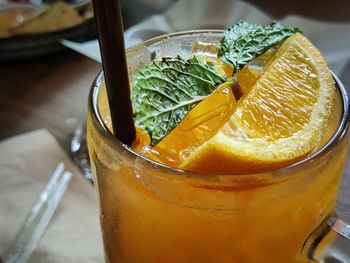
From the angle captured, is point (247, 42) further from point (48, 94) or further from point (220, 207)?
point (48, 94)

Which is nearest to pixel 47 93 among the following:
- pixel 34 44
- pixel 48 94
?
pixel 48 94

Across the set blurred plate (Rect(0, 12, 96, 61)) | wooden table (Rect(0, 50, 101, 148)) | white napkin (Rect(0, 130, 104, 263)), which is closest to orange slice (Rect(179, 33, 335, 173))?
white napkin (Rect(0, 130, 104, 263))

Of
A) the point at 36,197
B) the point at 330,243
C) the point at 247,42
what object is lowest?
the point at 36,197

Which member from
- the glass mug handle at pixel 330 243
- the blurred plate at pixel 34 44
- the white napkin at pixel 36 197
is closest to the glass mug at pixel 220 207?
the glass mug handle at pixel 330 243

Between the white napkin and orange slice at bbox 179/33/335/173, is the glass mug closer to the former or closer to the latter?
orange slice at bbox 179/33/335/173

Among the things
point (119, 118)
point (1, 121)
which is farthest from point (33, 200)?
point (119, 118)

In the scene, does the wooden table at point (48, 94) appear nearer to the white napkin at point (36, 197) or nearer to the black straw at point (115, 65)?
the white napkin at point (36, 197)
